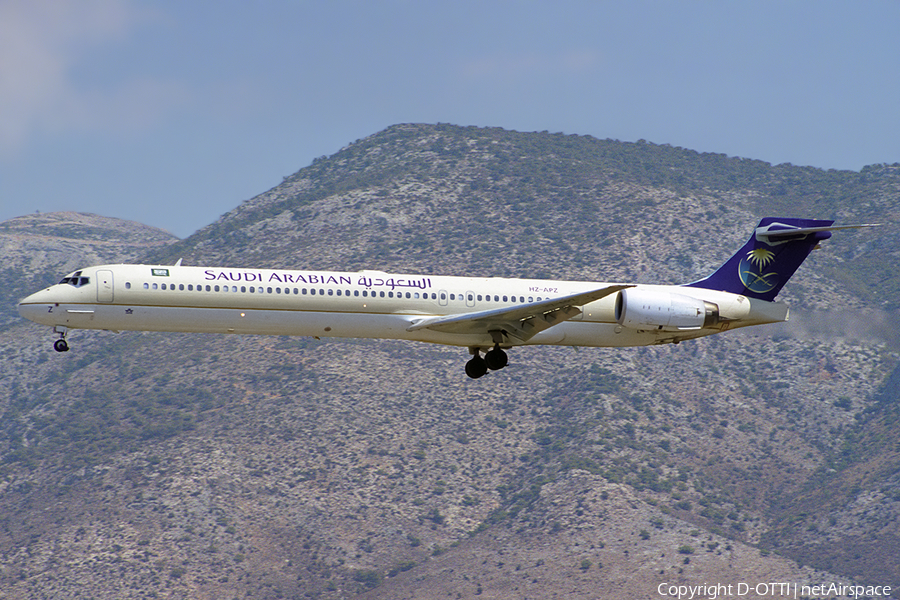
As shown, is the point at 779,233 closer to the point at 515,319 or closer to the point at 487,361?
the point at 515,319

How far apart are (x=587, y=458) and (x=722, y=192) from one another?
239 feet

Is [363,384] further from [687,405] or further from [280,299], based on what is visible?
[280,299]

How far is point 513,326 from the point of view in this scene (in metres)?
38.8

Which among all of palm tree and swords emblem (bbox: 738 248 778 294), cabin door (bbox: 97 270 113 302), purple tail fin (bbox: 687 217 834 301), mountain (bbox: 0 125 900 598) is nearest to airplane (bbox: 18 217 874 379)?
cabin door (bbox: 97 270 113 302)

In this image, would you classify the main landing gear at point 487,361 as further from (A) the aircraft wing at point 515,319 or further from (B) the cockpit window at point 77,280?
(B) the cockpit window at point 77,280

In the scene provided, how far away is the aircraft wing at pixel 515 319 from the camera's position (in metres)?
36.6

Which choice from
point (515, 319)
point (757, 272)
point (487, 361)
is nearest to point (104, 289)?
point (487, 361)

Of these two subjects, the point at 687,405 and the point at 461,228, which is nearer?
the point at 687,405

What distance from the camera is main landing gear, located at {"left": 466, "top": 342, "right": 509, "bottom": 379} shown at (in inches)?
1576

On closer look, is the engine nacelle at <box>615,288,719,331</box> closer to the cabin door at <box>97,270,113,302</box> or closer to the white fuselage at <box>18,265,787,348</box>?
the white fuselage at <box>18,265,787,348</box>

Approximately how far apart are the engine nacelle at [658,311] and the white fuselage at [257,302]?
3722 mm

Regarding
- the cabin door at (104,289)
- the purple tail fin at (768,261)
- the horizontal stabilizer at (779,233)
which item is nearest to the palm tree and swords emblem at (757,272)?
the purple tail fin at (768,261)

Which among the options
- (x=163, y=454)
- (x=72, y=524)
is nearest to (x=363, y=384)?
(x=163, y=454)

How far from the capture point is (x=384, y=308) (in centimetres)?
3809
